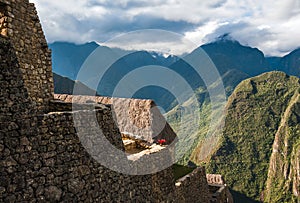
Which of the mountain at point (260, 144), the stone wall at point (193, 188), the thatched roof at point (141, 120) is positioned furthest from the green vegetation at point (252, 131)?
the thatched roof at point (141, 120)

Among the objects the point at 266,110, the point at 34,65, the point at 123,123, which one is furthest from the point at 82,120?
the point at 266,110

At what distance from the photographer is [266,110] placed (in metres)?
124

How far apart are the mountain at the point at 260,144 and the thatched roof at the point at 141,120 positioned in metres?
86.6

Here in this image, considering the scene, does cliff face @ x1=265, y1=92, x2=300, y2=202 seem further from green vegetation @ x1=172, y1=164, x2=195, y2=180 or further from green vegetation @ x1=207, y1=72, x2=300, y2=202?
green vegetation @ x1=172, y1=164, x2=195, y2=180

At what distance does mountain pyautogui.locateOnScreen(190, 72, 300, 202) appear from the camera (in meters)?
99.2

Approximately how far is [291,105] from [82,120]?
130653 mm

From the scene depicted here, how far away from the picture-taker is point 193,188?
10031 mm

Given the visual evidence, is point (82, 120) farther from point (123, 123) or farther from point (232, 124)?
point (232, 124)

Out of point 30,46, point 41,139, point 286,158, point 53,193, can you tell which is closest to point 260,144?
point 286,158

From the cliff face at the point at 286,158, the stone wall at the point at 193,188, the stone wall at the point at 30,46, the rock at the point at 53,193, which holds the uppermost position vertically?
the stone wall at the point at 30,46

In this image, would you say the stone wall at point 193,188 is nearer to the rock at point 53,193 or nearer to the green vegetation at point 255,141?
the rock at point 53,193

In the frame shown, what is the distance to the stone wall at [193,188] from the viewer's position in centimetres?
893

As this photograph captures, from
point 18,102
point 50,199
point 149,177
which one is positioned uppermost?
point 18,102

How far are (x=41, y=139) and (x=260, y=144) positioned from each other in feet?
394
